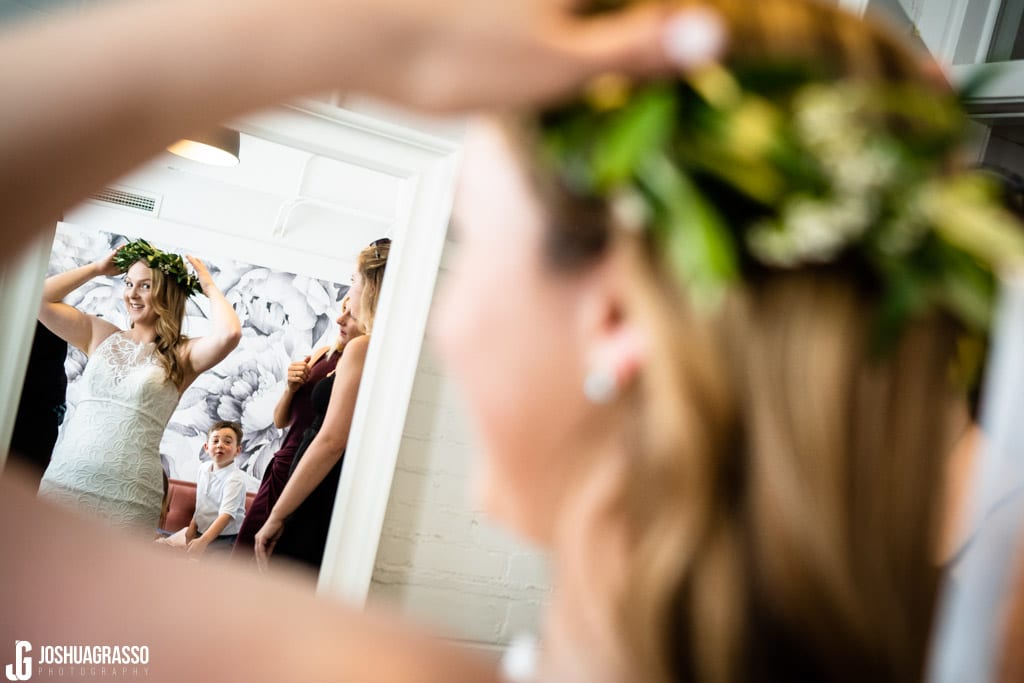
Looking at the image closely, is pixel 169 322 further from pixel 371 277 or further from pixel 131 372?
pixel 371 277

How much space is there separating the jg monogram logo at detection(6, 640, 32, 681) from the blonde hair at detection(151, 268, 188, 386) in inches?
81.2

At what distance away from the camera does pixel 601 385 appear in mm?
458

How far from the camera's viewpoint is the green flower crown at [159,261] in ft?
8.00

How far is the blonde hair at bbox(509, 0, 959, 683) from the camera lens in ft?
1.44

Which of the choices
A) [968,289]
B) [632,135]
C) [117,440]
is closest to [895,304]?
[968,289]

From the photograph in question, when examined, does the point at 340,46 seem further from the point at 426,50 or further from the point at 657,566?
the point at 657,566

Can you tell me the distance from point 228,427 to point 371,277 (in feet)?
1.88

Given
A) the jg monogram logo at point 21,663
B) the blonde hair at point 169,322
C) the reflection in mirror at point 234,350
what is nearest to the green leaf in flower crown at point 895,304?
the jg monogram logo at point 21,663

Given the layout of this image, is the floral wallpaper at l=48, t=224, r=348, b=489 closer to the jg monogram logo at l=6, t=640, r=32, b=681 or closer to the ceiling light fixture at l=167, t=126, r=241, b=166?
the ceiling light fixture at l=167, t=126, r=241, b=166

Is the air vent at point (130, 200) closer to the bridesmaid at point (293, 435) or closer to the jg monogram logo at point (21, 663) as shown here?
the bridesmaid at point (293, 435)

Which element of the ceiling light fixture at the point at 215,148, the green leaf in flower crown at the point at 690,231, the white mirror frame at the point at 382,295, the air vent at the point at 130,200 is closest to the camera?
the green leaf in flower crown at the point at 690,231

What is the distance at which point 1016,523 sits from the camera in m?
0.50

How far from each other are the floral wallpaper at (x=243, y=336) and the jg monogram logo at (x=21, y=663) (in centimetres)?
185

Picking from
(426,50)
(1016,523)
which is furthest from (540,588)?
(426,50)
